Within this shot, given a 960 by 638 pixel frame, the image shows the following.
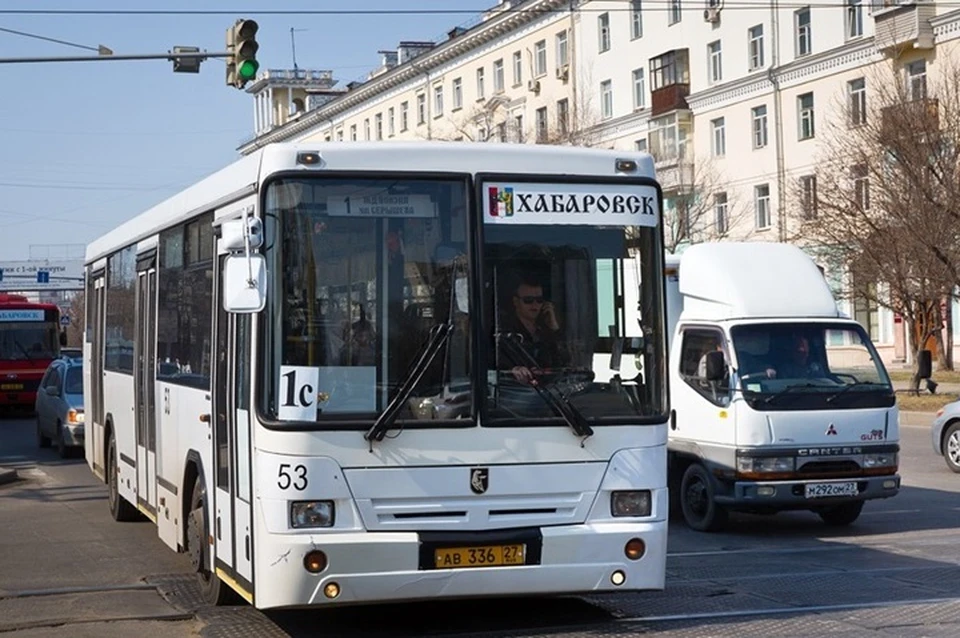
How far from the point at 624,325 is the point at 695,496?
6.36m

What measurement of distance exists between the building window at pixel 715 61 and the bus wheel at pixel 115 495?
1888 inches

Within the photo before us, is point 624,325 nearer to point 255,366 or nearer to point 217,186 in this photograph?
point 255,366

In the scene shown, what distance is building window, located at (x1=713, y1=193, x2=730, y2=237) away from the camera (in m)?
60.6

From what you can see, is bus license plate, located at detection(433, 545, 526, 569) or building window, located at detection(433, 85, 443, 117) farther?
building window, located at detection(433, 85, 443, 117)

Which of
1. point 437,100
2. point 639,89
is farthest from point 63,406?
point 437,100

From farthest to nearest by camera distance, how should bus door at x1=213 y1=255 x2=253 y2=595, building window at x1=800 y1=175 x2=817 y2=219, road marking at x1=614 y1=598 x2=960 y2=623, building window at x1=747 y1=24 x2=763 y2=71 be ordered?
building window at x1=747 y1=24 x2=763 y2=71, building window at x1=800 y1=175 x2=817 y2=219, road marking at x1=614 y1=598 x2=960 y2=623, bus door at x1=213 y1=255 x2=253 y2=595

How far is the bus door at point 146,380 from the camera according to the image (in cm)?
1301

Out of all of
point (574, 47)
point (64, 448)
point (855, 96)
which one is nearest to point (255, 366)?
point (64, 448)

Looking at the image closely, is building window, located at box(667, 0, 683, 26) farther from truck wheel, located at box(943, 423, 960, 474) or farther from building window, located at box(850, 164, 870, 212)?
truck wheel, located at box(943, 423, 960, 474)

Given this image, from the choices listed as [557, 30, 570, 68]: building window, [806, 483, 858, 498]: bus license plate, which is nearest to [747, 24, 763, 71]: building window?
[557, 30, 570, 68]: building window

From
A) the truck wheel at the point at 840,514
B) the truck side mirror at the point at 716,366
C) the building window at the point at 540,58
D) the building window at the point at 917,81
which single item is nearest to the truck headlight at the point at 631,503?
the truck side mirror at the point at 716,366

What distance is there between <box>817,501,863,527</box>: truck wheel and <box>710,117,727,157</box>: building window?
46.7 meters

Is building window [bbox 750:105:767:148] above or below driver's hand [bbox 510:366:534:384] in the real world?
above

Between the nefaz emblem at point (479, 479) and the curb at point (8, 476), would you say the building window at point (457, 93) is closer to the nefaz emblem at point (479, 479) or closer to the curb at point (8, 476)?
the curb at point (8, 476)
